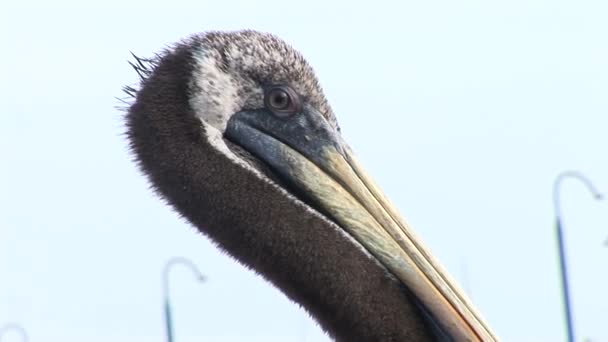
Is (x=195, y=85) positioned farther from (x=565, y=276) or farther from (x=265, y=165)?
(x=565, y=276)

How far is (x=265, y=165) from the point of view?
39.3ft

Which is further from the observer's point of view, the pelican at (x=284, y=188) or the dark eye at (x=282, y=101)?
the dark eye at (x=282, y=101)

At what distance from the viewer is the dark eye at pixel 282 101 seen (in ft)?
38.9

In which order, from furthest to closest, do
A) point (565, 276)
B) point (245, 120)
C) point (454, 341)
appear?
point (565, 276) < point (245, 120) < point (454, 341)

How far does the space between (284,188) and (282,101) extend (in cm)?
47

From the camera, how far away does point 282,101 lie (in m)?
11.9

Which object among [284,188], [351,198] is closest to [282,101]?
[284,188]

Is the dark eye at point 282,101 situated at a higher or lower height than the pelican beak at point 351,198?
higher

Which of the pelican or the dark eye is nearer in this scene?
the pelican

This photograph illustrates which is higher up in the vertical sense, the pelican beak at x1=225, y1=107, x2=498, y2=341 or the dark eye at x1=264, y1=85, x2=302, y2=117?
the dark eye at x1=264, y1=85, x2=302, y2=117

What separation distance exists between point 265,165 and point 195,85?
61 centimetres

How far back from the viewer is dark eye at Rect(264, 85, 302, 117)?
11859 mm

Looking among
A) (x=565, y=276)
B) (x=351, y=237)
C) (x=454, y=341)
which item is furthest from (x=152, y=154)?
(x=565, y=276)

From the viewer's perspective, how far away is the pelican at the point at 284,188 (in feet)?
37.1
